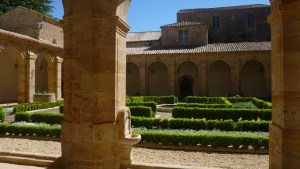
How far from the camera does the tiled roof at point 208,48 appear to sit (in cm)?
2412

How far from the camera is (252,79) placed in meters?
25.6

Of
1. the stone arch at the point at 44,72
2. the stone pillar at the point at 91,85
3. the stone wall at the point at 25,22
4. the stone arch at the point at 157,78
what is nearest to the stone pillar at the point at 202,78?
the stone arch at the point at 157,78

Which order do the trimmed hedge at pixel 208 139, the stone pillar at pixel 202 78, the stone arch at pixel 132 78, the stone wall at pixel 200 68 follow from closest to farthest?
the trimmed hedge at pixel 208 139, the stone wall at pixel 200 68, the stone pillar at pixel 202 78, the stone arch at pixel 132 78

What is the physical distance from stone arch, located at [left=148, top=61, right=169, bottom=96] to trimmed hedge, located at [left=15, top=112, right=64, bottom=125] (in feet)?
54.6

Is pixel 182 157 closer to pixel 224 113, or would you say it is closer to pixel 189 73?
pixel 224 113

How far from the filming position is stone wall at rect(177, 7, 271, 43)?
2986 cm

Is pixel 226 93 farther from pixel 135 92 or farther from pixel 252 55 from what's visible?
pixel 135 92

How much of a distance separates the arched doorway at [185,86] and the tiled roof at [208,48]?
10.3 ft

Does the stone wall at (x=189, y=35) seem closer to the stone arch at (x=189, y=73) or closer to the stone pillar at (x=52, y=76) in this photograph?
the stone arch at (x=189, y=73)

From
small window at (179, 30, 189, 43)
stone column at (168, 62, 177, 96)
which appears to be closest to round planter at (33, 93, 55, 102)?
stone column at (168, 62, 177, 96)

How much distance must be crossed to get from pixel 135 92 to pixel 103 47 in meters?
24.0

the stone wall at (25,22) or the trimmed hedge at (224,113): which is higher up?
the stone wall at (25,22)

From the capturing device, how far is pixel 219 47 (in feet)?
83.6

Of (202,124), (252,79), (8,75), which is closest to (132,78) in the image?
(8,75)
